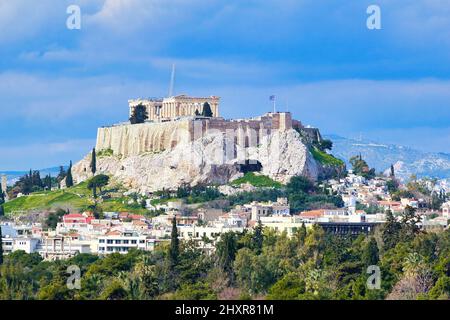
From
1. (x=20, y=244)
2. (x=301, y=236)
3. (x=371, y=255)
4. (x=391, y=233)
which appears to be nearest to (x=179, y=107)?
(x=20, y=244)

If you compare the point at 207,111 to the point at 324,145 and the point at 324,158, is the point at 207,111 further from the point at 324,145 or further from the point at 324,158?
the point at 324,145

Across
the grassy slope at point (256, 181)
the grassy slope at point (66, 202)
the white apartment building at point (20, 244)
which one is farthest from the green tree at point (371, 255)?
the grassy slope at point (256, 181)

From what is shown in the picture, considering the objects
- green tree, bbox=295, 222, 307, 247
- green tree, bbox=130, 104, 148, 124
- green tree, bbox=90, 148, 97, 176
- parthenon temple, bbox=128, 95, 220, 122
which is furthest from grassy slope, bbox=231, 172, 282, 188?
green tree, bbox=295, 222, 307, 247

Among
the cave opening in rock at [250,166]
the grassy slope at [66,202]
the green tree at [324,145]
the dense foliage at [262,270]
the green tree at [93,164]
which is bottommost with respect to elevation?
the dense foliage at [262,270]

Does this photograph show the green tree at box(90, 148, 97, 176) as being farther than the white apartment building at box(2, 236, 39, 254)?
Yes

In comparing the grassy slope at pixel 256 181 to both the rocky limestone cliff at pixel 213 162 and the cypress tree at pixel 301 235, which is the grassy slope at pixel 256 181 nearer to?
the rocky limestone cliff at pixel 213 162

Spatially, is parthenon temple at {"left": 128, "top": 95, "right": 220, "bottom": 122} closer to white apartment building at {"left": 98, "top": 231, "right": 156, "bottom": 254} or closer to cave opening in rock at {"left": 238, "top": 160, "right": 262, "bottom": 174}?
cave opening in rock at {"left": 238, "top": 160, "right": 262, "bottom": 174}
